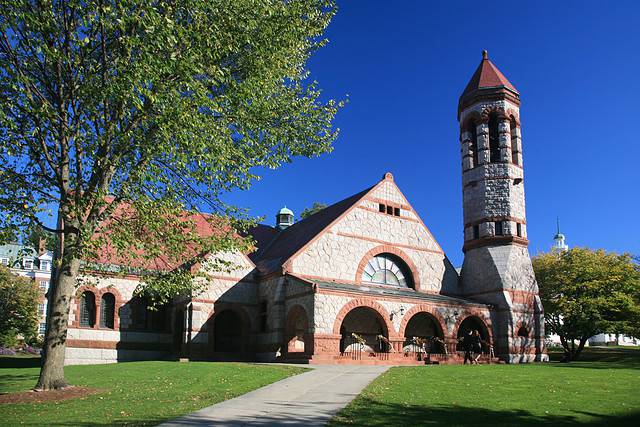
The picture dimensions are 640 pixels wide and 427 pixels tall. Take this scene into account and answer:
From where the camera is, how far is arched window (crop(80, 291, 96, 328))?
27.8 meters

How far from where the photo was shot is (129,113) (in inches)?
577

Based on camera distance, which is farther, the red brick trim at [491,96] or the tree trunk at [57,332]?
the red brick trim at [491,96]

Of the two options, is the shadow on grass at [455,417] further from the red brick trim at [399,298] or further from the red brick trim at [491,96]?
the red brick trim at [491,96]

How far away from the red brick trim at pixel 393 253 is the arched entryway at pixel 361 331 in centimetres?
169

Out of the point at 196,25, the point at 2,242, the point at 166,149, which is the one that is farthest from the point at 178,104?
the point at 2,242

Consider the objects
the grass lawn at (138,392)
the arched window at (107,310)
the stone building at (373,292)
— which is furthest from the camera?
the arched window at (107,310)

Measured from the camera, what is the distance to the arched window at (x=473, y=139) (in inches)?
1350

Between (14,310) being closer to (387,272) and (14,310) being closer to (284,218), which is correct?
(284,218)

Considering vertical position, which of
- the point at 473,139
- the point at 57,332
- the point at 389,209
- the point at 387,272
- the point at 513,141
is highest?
the point at 473,139

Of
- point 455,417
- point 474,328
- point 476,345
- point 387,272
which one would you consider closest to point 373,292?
point 387,272

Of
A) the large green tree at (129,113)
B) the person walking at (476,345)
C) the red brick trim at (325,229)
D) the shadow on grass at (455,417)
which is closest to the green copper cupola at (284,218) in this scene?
the red brick trim at (325,229)

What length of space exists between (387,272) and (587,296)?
12.1 metres

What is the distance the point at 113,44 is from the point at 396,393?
1088 cm

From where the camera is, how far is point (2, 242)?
1388 centimetres
